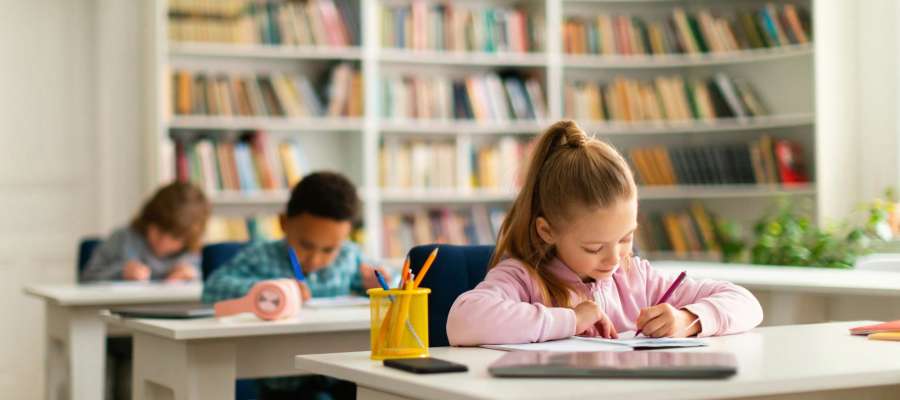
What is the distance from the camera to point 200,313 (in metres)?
2.72

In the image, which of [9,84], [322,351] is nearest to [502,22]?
[9,84]

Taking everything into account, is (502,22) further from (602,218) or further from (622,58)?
(602,218)

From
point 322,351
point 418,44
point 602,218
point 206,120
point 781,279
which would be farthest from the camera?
point 418,44

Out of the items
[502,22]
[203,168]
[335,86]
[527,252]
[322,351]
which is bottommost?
[322,351]

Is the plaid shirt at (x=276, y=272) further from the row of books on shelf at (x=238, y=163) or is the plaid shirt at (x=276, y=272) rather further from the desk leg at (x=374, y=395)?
the row of books on shelf at (x=238, y=163)

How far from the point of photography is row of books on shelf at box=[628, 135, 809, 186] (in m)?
5.80

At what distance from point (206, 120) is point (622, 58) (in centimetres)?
221

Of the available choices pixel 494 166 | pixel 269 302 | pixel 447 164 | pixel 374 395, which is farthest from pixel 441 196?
pixel 374 395

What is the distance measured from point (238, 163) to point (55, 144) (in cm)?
102

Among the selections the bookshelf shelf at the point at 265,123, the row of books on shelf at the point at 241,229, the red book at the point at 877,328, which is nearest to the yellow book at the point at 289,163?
the bookshelf shelf at the point at 265,123

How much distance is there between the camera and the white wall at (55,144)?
5824 millimetres

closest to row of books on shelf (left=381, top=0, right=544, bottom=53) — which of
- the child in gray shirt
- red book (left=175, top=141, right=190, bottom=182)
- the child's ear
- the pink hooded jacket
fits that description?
red book (left=175, top=141, right=190, bottom=182)

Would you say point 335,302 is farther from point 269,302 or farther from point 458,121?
point 458,121

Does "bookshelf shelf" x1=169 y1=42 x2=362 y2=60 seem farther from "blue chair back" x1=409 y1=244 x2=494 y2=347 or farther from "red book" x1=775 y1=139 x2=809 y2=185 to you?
"blue chair back" x1=409 y1=244 x2=494 y2=347
